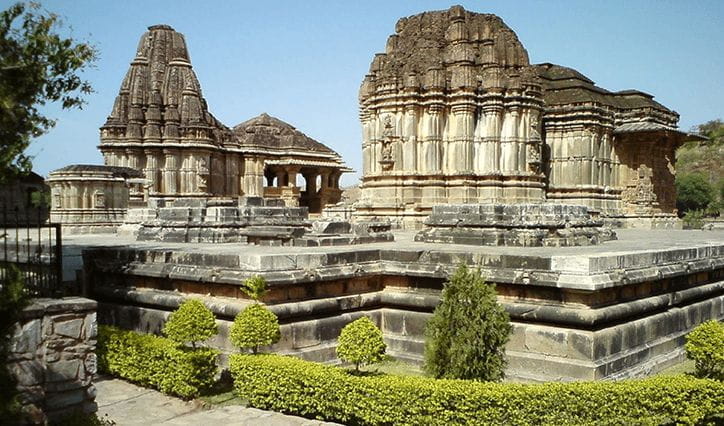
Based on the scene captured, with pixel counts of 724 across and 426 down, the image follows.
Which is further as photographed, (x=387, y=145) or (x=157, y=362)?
(x=387, y=145)

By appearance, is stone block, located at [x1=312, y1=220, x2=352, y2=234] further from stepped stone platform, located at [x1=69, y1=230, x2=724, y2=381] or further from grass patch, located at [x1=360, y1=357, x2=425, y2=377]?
grass patch, located at [x1=360, y1=357, x2=425, y2=377]

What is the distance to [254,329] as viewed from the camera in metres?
7.23

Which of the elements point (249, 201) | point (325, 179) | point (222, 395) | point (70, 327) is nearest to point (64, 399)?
point (70, 327)

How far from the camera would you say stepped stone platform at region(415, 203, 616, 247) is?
11.0m

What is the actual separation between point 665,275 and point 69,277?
9.20 meters

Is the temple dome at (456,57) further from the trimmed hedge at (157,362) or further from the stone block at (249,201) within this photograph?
the trimmed hedge at (157,362)

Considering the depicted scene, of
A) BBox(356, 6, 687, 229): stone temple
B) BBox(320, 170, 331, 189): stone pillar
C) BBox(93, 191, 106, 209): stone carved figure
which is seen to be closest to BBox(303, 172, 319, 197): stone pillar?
BBox(320, 170, 331, 189): stone pillar

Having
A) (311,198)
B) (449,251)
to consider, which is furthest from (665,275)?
(311,198)

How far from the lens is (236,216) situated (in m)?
13.2

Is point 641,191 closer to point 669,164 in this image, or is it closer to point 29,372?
point 669,164

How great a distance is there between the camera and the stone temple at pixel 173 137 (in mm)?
26156

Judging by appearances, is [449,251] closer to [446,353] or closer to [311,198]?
[446,353]

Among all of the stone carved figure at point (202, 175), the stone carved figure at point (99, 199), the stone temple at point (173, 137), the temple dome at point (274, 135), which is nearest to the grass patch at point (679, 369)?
the stone carved figure at point (99, 199)

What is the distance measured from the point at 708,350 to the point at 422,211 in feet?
36.0
